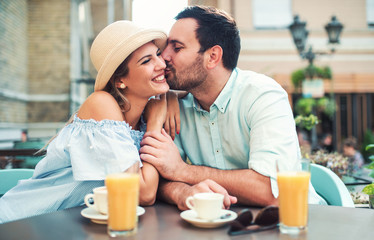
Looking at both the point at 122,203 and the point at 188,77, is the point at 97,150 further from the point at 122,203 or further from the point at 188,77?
the point at 188,77

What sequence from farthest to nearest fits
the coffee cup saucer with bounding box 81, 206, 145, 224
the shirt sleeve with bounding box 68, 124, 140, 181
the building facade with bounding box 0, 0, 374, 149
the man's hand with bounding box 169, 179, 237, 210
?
the building facade with bounding box 0, 0, 374, 149, the shirt sleeve with bounding box 68, 124, 140, 181, the man's hand with bounding box 169, 179, 237, 210, the coffee cup saucer with bounding box 81, 206, 145, 224

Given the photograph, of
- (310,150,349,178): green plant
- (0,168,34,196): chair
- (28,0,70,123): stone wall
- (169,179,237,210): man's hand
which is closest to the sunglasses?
(169,179,237,210): man's hand

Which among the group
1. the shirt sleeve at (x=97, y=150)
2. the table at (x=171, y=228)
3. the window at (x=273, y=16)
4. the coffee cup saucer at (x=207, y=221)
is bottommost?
the table at (x=171, y=228)

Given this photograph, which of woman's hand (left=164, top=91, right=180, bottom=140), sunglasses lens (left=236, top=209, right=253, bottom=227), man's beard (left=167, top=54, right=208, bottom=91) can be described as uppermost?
man's beard (left=167, top=54, right=208, bottom=91)

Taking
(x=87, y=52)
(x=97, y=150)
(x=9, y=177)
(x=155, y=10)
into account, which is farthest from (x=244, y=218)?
(x=87, y=52)

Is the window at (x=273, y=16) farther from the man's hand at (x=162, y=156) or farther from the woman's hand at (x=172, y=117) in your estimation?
the man's hand at (x=162, y=156)

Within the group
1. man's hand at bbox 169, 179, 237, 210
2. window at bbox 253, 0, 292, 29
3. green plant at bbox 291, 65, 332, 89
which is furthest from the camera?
window at bbox 253, 0, 292, 29

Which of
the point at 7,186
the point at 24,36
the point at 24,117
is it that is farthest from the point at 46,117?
the point at 7,186

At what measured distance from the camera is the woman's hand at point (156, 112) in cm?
186

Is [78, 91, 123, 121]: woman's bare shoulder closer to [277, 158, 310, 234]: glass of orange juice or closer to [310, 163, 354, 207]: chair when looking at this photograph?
[277, 158, 310, 234]: glass of orange juice

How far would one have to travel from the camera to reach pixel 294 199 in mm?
1110

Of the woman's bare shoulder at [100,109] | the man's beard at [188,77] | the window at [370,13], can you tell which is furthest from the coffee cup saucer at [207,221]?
the window at [370,13]

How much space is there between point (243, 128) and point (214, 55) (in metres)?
0.50

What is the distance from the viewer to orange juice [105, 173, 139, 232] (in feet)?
3.41
